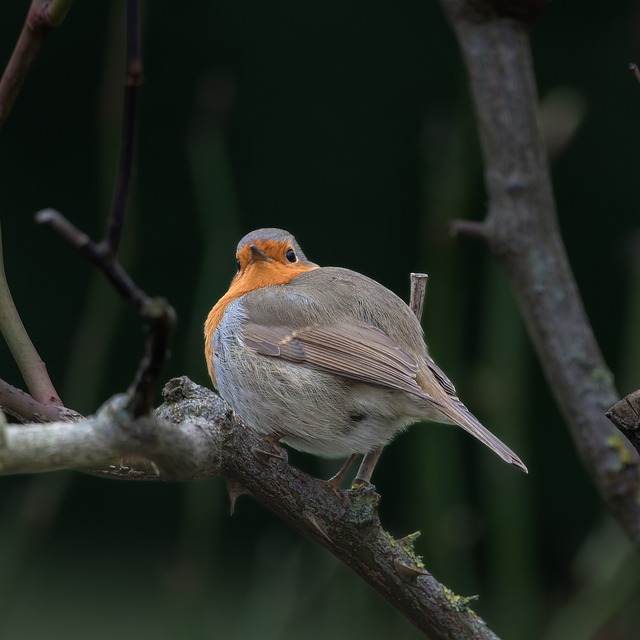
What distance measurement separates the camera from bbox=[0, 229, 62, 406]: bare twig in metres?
1.69

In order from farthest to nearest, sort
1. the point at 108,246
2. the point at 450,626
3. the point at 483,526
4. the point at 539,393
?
1. the point at 539,393
2. the point at 483,526
3. the point at 450,626
4. the point at 108,246

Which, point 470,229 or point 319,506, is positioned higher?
point 470,229

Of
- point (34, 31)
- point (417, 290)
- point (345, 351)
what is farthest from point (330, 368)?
point (34, 31)

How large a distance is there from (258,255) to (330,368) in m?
0.60

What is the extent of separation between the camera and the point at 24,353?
1.70 m

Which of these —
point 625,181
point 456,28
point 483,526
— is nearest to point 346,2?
point 625,181

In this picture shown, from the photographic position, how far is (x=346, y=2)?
471 cm

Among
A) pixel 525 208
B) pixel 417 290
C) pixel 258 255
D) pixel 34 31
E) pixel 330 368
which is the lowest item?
pixel 330 368

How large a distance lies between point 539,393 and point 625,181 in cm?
118

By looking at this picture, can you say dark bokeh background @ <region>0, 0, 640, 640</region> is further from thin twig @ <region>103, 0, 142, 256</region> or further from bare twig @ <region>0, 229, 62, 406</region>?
thin twig @ <region>103, 0, 142, 256</region>

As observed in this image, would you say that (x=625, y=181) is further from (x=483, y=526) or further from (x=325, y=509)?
(x=325, y=509)

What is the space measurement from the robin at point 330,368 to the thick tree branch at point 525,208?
381 mm

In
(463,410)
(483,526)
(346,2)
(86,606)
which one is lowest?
(86,606)

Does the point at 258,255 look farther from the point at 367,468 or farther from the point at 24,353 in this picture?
the point at 24,353
